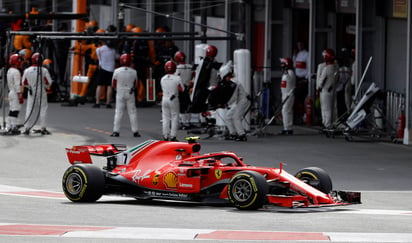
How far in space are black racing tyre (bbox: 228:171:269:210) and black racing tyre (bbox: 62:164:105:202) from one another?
2015 mm

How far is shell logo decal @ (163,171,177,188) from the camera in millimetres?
15111

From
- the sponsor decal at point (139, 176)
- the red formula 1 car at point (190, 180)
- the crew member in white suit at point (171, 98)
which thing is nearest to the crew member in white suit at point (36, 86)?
the crew member in white suit at point (171, 98)

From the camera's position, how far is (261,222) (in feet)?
43.5

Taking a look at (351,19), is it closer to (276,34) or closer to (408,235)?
(276,34)

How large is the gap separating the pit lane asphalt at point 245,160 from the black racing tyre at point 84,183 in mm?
200

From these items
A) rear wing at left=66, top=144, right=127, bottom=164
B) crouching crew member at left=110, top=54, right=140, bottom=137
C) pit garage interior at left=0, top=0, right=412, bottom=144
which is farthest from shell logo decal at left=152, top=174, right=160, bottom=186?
crouching crew member at left=110, top=54, right=140, bottom=137

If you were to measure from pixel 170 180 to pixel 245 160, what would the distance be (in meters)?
6.65

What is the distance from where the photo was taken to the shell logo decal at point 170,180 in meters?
15.1

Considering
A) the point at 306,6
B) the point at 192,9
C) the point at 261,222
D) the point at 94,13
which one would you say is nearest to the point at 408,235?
the point at 261,222

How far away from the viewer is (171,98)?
25.3m

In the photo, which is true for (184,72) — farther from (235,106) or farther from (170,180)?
(170,180)

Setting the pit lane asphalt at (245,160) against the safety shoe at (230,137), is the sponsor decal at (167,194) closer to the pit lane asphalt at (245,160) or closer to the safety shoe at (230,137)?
the pit lane asphalt at (245,160)

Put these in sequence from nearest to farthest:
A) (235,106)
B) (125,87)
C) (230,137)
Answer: (235,106)
(230,137)
(125,87)

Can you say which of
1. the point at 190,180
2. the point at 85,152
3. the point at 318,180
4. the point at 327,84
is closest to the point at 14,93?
the point at 327,84
